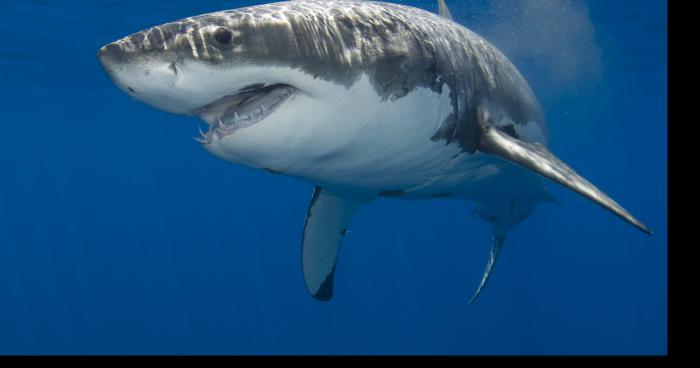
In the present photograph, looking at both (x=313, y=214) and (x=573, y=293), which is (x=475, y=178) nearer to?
(x=313, y=214)

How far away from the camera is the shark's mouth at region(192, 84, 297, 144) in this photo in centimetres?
302

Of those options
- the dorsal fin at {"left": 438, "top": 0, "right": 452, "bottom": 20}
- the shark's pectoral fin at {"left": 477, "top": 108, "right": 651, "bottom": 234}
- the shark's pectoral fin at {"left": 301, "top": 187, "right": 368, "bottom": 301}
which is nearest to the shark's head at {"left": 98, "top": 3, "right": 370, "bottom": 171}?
the shark's pectoral fin at {"left": 477, "top": 108, "right": 651, "bottom": 234}

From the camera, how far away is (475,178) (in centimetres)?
579

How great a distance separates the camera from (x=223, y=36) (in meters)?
2.78

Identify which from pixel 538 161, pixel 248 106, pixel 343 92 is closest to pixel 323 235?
pixel 538 161

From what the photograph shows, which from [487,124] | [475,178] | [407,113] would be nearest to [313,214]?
[475,178]

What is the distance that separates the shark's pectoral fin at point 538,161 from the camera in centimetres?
385

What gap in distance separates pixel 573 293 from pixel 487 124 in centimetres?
4664

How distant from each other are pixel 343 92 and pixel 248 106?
1.77 ft

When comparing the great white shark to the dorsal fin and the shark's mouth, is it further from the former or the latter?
the dorsal fin

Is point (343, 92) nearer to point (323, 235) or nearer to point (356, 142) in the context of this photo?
point (356, 142)

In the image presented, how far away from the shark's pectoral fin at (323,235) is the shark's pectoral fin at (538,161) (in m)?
1.92

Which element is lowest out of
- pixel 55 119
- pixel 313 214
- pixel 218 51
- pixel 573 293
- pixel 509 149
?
pixel 573 293

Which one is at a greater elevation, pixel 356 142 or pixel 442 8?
pixel 356 142
